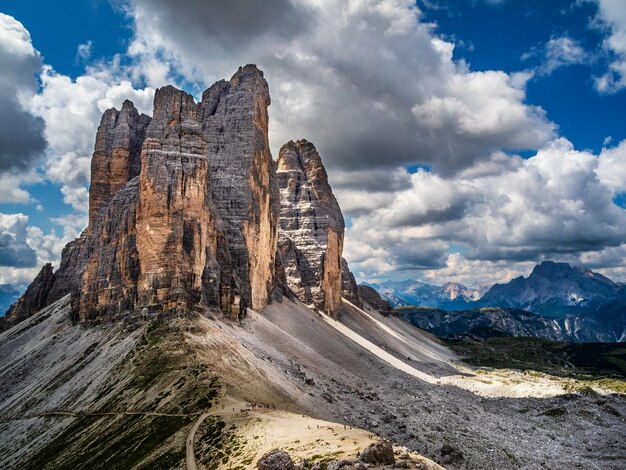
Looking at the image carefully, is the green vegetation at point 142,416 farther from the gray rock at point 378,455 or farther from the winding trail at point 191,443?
the gray rock at point 378,455

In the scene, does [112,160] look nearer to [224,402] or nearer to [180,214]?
[180,214]

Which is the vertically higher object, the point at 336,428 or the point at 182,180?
the point at 182,180

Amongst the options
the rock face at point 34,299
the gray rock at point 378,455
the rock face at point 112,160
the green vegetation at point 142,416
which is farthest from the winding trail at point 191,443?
the rock face at point 34,299

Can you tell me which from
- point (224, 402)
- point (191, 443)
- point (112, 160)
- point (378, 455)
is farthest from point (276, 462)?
point (112, 160)

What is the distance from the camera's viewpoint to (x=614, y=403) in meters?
100

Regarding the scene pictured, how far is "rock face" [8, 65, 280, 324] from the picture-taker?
93.6 meters

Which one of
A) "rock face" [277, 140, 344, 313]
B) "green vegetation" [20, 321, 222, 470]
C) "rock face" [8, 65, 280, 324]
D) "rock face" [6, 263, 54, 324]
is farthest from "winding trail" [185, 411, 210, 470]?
"rock face" [6, 263, 54, 324]

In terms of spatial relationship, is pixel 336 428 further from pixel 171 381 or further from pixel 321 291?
pixel 321 291

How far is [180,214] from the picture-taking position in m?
95.5

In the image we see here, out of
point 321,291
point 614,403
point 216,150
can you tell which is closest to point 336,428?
point 614,403

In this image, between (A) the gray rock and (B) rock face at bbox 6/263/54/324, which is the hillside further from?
(B) rock face at bbox 6/263/54/324

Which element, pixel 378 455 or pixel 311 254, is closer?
pixel 378 455

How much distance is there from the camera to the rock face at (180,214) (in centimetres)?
9362

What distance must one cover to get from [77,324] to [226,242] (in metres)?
40.2
